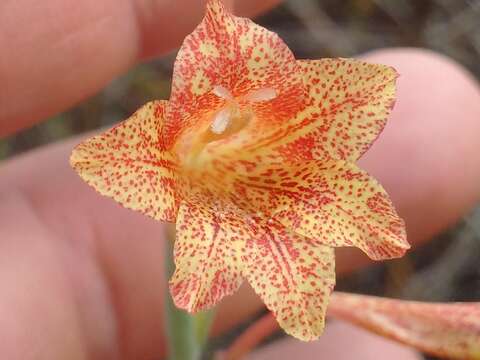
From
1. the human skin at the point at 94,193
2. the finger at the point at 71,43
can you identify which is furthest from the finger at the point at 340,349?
the finger at the point at 71,43

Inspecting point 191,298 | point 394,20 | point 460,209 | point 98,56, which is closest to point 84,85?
point 98,56

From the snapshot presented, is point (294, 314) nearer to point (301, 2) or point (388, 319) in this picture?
point (388, 319)

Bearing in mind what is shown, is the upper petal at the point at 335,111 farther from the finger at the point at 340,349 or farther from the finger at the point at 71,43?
the finger at the point at 340,349

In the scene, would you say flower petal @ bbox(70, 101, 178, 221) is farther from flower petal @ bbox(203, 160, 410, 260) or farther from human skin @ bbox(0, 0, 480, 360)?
human skin @ bbox(0, 0, 480, 360)

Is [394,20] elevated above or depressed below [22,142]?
above

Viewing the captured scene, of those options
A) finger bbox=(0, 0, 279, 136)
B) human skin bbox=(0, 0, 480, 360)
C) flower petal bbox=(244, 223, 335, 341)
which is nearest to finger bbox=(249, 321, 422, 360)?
human skin bbox=(0, 0, 480, 360)

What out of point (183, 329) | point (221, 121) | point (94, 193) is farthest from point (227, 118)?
point (94, 193)

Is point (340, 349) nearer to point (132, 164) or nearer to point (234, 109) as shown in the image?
point (234, 109)
